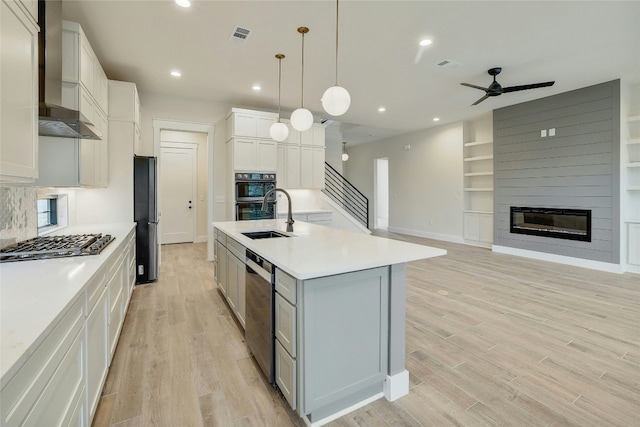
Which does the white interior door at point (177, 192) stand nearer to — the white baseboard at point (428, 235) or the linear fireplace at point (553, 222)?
the white baseboard at point (428, 235)

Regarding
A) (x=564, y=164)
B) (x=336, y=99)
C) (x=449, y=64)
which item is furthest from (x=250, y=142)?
(x=564, y=164)

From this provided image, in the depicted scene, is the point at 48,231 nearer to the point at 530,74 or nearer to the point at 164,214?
the point at 164,214

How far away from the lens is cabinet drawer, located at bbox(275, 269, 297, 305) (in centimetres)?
156

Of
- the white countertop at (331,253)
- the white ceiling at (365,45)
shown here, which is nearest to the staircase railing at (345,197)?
the white ceiling at (365,45)

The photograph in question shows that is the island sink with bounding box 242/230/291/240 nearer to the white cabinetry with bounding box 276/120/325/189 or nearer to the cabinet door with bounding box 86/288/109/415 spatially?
the cabinet door with bounding box 86/288/109/415

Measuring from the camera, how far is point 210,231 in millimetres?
5492

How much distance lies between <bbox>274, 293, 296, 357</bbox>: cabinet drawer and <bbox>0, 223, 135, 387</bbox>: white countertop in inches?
37.3

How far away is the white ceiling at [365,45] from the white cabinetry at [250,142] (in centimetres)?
38

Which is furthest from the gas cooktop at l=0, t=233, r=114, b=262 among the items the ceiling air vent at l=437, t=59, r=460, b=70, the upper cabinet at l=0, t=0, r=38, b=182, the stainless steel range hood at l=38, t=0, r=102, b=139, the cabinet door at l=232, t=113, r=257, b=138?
the ceiling air vent at l=437, t=59, r=460, b=70

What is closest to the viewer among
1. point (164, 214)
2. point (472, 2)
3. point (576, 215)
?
point (472, 2)

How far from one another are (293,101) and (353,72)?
163cm

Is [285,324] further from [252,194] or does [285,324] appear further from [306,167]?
[306,167]

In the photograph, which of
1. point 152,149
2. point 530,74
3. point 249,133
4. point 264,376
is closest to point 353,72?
point 249,133

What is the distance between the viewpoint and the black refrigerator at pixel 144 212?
158 inches
